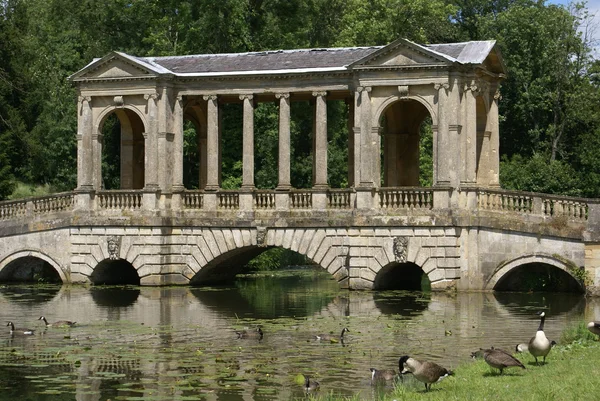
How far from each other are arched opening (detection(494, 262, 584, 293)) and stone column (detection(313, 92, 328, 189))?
6.63 metres

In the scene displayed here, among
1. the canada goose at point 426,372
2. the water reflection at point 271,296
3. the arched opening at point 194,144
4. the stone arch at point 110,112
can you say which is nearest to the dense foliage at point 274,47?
the arched opening at point 194,144

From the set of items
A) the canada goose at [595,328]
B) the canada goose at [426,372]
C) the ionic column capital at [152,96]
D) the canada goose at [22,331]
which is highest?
the ionic column capital at [152,96]

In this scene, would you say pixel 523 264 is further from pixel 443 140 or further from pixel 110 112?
pixel 110 112

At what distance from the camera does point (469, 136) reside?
133 feet

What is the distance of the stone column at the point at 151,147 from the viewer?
43312 mm

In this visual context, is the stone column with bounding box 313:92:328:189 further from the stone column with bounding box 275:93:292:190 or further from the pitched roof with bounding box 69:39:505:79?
the pitched roof with bounding box 69:39:505:79

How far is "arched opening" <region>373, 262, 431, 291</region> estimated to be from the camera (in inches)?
1622

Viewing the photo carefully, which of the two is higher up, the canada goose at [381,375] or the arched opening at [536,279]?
the arched opening at [536,279]

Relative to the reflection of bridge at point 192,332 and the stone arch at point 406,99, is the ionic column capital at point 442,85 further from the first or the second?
the reflection of bridge at point 192,332

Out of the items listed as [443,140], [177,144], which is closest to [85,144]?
[177,144]

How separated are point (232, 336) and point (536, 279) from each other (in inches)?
582

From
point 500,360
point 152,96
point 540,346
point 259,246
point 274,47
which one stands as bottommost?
point 500,360

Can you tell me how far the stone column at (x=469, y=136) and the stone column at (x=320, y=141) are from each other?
4713 millimetres

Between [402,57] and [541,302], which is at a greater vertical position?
[402,57]
